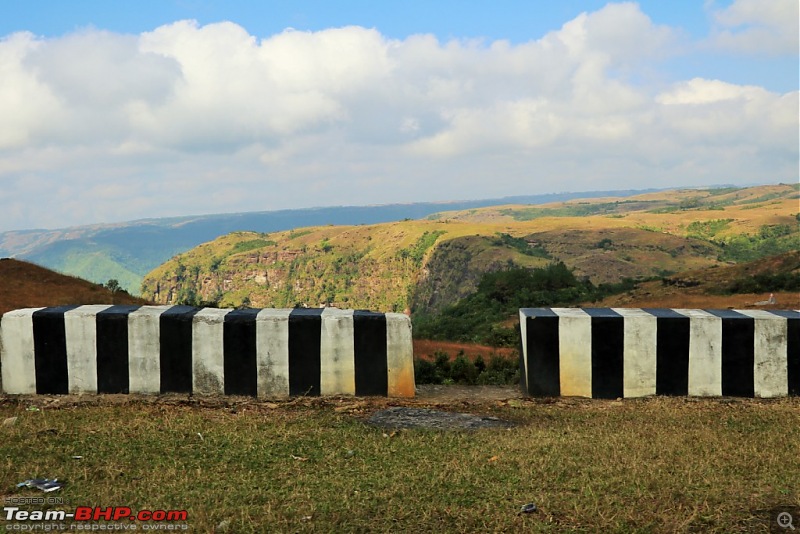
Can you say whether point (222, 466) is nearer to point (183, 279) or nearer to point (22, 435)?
point (22, 435)

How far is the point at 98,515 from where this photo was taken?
14.4 ft

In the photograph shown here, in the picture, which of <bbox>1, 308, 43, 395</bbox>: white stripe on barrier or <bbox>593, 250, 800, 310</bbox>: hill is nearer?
<bbox>1, 308, 43, 395</bbox>: white stripe on barrier

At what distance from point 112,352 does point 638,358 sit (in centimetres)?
565

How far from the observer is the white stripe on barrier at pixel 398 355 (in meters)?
8.09

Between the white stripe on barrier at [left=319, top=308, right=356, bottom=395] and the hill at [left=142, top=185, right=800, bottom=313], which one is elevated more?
the white stripe on barrier at [left=319, top=308, right=356, bottom=395]

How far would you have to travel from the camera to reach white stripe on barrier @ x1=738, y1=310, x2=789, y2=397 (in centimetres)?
809

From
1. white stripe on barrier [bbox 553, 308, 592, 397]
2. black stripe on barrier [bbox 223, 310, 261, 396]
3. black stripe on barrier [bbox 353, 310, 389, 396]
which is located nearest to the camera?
black stripe on barrier [bbox 223, 310, 261, 396]

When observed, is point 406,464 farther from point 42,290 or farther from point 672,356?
point 42,290

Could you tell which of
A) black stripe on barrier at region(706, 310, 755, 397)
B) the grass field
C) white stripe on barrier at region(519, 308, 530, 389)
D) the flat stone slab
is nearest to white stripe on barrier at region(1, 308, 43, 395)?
the grass field

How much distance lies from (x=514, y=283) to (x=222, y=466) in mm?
44769

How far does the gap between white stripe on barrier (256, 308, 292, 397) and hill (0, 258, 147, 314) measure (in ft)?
39.9

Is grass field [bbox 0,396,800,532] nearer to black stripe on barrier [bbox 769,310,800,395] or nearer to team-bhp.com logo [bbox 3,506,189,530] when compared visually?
team-bhp.com logo [bbox 3,506,189,530]

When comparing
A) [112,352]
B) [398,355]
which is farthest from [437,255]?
[112,352]

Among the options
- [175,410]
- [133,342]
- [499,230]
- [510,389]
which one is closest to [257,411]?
[175,410]
